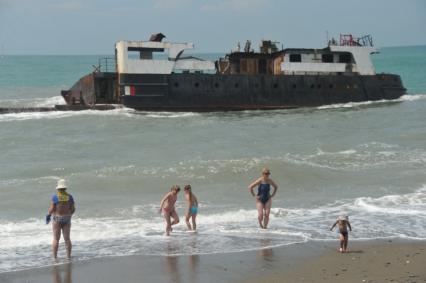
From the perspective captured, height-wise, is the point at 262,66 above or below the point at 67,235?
above

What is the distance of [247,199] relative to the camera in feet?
53.2

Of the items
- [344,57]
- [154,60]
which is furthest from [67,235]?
[344,57]

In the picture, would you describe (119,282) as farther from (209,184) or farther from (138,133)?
(138,133)

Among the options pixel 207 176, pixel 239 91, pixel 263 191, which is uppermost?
pixel 239 91

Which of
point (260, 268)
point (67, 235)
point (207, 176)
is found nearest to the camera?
point (260, 268)

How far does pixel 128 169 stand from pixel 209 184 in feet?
10.2

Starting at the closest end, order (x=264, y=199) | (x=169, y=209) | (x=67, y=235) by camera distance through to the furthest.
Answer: (x=67, y=235), (x=169, y=209), (x=264, y=199)

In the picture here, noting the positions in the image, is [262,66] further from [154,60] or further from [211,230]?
[211,230]

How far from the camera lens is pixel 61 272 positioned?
9828 mm

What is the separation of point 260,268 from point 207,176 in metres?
9.41

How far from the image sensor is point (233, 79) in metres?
36.6

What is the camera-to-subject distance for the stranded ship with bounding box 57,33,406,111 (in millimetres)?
35531

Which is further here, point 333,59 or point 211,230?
point 333,59

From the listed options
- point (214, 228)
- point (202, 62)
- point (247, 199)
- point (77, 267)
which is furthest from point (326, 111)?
point (77, 267)
